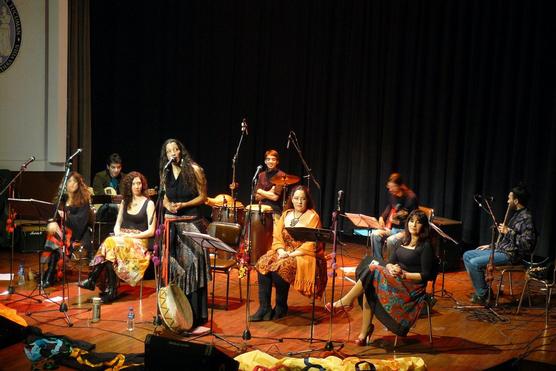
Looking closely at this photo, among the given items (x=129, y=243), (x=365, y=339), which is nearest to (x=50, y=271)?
(x=129, y=243)

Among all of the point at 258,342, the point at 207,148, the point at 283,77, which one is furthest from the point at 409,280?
the point at 207,148

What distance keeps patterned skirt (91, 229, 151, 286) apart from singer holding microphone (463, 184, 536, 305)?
3.40 m

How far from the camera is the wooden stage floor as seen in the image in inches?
201

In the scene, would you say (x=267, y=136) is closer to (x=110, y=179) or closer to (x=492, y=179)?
(x=110, y=179)

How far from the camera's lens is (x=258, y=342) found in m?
5.30

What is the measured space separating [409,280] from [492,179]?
3.89 meters

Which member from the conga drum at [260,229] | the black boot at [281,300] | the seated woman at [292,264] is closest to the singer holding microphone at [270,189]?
the conga drum at [260,229]

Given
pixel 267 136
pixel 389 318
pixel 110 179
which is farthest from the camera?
pixel 267 136

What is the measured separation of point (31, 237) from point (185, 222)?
157 inches

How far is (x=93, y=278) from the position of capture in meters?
6.39

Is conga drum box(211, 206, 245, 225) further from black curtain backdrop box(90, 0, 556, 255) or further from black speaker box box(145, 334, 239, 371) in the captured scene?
black speaker box box(145, 334, 239, 371)

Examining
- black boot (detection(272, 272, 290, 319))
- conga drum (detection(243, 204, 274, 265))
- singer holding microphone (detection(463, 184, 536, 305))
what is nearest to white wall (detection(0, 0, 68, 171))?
Result: conga drum (detection(243, 204, 274, 265))

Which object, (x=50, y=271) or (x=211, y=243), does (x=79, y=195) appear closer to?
(x=50, y=271)

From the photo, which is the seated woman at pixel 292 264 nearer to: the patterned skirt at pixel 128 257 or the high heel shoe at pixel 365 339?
the high heel shoe at pixel 365 339
